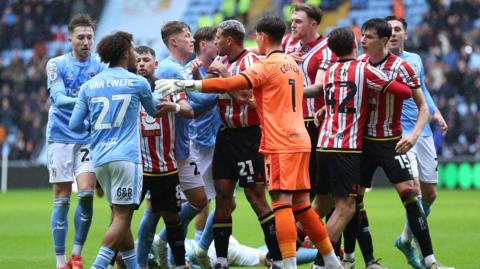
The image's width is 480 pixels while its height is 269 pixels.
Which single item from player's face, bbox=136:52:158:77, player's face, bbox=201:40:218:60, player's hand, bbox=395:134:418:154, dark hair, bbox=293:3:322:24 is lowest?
player's hand, bbox=395:134:418:154

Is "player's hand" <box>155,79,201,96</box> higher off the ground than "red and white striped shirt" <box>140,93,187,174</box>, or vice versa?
"player's hand" <box>155,79,201,96</box>

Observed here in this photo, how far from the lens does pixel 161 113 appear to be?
895 cm

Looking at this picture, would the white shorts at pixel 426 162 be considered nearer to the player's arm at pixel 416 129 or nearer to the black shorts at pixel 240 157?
the player's arm at pixel 416 129

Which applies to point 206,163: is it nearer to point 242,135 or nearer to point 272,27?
point 242,135

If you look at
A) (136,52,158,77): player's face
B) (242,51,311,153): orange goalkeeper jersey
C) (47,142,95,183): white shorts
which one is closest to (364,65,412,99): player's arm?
(242,51,311,153): orange goalkeeper jersey

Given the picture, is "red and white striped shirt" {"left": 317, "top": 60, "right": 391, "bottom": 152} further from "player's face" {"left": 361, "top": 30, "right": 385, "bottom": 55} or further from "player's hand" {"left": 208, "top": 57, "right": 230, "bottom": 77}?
"player's hand" {"left": 208, "top": 57, "right": 230, "bottom": 77}

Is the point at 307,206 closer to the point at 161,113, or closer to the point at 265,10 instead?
the point at 161,113

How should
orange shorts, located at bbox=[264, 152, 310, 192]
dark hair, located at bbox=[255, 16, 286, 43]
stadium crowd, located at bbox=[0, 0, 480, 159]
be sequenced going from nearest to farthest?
1. orange shorts, located at bbox=[264, 152, 310, 192]
2. dark hair, located at bbox=[255, 16, 286, 43]
3. stadium crowd, located at bbox=[0, 0, 480, 159]

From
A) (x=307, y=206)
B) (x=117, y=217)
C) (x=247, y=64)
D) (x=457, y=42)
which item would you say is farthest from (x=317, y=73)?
(x=457, y=42)

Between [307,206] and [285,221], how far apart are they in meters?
0.32

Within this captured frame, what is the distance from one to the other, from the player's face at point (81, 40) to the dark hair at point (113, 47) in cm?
192

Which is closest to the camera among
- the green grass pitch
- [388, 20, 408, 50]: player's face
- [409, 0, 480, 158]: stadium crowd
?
[388, 20, 408, 50]: player's face

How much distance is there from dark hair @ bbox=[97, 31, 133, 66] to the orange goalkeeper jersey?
113 centimetres

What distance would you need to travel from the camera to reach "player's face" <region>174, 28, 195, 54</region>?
10352 mm
